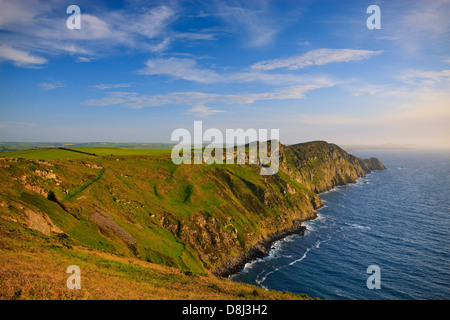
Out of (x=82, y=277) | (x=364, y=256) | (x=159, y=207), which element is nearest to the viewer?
(x=82, y=277)

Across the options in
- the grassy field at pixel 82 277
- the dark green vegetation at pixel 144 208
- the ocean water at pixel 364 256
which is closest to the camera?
the grassy field at pixel 82 277

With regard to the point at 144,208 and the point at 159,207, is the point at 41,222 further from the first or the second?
the point at 159,207

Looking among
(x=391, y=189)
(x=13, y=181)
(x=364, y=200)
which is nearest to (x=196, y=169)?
(x=13, y=181)

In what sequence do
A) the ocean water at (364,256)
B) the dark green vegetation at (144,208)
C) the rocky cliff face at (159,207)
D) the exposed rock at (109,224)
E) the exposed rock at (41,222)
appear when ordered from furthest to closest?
the ocean water at (364,256), the exposed rock at (109,224), the rocky cliff face at (159,207), the dark green vegetation at (144,208), the exposed rock at (41,222)

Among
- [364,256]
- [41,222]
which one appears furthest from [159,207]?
[364,256]

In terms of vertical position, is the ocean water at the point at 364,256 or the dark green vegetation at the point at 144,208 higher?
the dark green vegetation at the point at 144,208

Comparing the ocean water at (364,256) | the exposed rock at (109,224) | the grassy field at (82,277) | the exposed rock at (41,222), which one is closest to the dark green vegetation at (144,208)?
the exposed rock at (41,222)

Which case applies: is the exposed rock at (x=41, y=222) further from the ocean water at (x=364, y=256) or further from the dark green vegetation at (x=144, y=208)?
the ocean water at (x=364, y=256)

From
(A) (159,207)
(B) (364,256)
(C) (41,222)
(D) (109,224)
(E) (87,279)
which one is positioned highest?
(C) (41,222)
